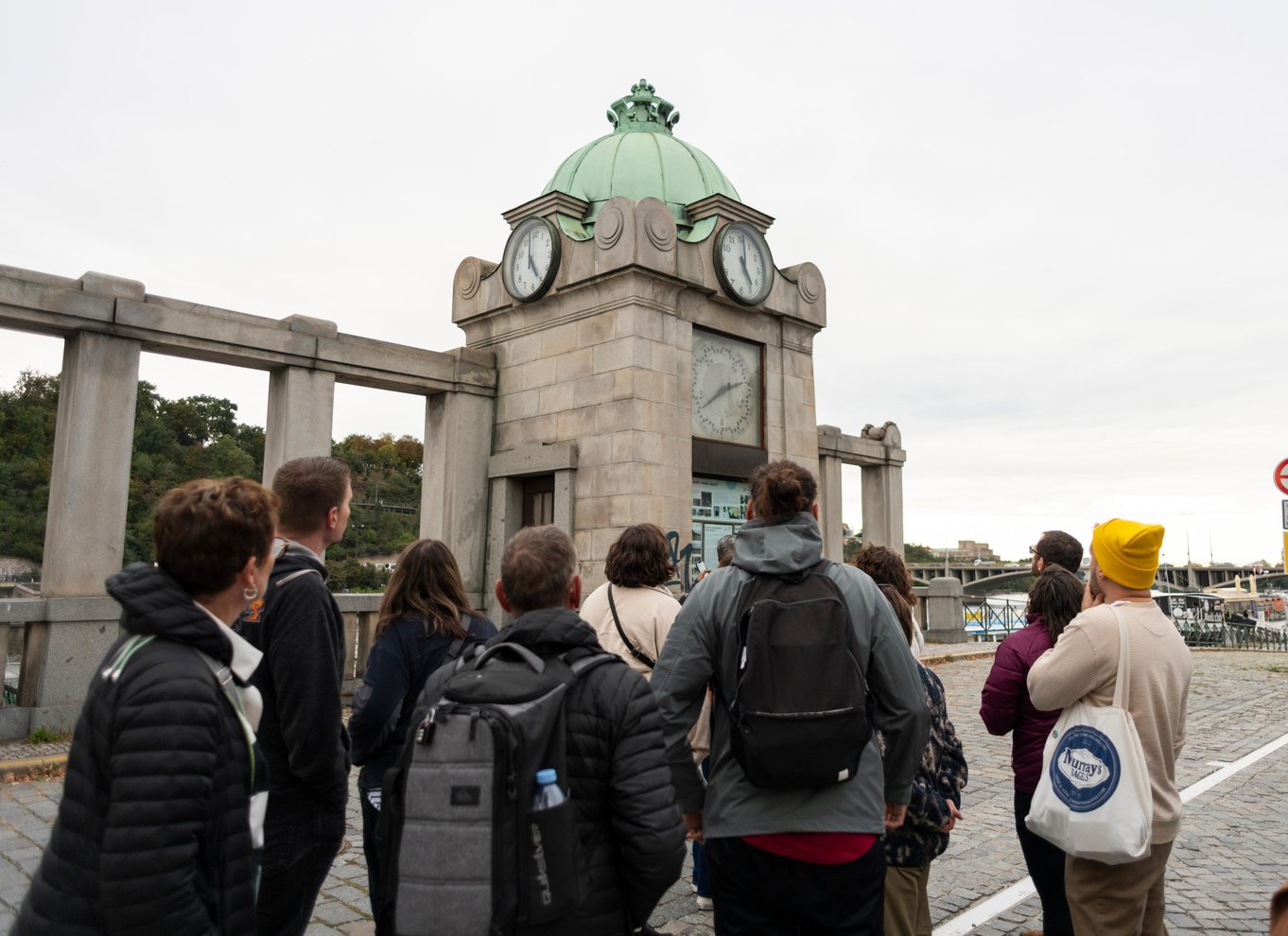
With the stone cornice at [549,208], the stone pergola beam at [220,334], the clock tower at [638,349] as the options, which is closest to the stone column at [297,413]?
the stone pergola beam at [220,334]

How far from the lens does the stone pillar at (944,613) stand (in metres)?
18.5

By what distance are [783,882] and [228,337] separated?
799cm

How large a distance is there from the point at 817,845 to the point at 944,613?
56.5ft

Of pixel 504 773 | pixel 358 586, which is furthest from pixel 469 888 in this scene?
pixel 358 586

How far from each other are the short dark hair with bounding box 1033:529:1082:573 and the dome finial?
9.94m

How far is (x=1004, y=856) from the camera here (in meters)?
5.27

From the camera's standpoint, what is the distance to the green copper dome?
11562 millimetres

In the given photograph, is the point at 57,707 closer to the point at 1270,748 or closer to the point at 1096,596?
the point at 1096,596

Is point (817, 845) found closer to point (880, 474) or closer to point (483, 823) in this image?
point (483, 823)

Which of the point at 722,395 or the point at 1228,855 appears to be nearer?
the point at 1228,855

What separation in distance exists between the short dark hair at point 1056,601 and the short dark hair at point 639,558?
1.63m

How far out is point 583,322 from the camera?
10.3 m

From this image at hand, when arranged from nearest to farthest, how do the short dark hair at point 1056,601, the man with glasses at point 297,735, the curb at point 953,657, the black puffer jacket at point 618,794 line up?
Answer: 1. the black puffer jacket at point 618,794
2. the man with glasses at point 297,735
3. the short dark hair at point 1056,601
4. the curb at point 953,657

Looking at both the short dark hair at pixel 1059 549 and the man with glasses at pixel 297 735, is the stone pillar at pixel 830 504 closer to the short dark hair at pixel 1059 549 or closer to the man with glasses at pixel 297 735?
the short dark hair at pixel 1059 549
